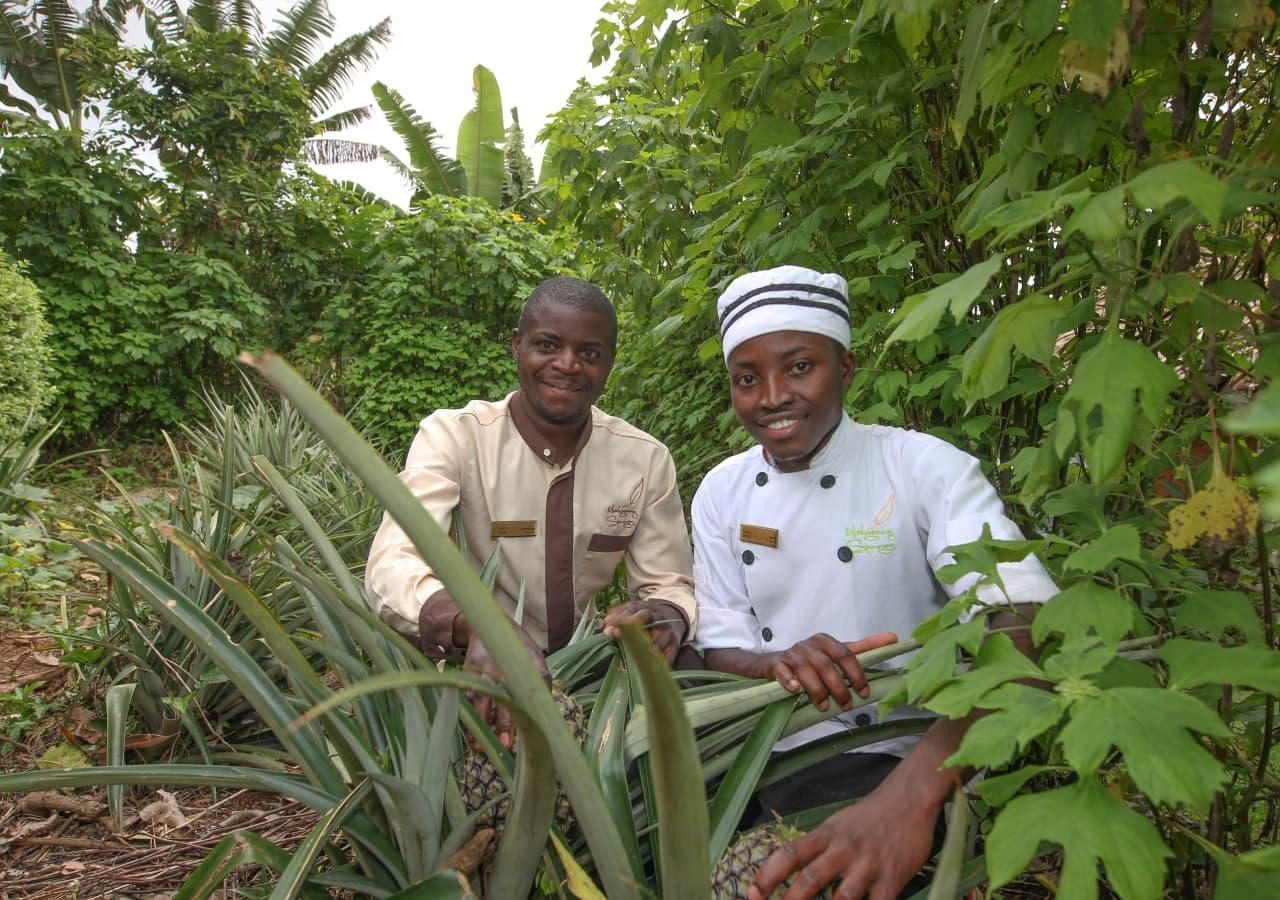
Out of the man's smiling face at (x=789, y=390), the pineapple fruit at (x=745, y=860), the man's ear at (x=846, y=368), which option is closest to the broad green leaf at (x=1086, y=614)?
the pineapple fruit at (x=745, y=860)

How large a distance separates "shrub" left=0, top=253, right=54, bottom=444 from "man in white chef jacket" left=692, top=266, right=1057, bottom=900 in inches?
212

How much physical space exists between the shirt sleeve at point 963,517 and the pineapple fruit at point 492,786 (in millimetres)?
618

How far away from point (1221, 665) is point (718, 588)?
3.35ft

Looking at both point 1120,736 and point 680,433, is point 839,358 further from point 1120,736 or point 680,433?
point 680,433

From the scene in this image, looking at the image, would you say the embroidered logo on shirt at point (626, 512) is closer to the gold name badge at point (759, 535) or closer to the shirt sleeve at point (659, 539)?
the shirt sleeve at point (659, 539)

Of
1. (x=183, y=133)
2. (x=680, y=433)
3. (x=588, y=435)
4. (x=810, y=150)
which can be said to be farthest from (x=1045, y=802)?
(x=183, y=133)

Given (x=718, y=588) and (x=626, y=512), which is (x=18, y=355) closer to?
(x=626, y=512)

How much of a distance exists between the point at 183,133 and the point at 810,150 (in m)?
9.80

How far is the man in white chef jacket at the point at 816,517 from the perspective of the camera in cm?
141

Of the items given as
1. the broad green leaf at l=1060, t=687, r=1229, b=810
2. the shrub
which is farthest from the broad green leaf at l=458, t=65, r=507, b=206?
the broad green leaf at l=1060, t=687, r=1229, b=810

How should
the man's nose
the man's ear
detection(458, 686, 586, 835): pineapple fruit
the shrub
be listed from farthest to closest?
the shrub, the man's ear, the man's nose, detection(458, 686, 586, 835): pineapple fruit

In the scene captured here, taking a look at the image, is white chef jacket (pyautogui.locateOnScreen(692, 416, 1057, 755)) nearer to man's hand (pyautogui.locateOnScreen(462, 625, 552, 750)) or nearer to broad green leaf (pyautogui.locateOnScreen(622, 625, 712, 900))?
man's hand (pyautogui.locateOnScreen(462, 625, 552, 750))

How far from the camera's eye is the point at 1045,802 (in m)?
0.70

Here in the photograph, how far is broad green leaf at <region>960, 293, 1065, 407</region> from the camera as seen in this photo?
2.84 feet
